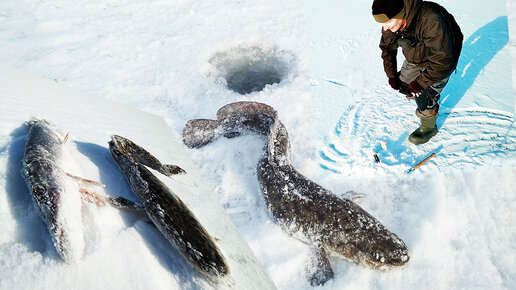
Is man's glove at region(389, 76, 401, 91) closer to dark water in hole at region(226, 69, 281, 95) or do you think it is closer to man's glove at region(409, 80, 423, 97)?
man's glove at region(409, 80, 423, 97)

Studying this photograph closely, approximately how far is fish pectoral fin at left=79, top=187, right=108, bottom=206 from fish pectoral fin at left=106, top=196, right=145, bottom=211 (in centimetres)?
3

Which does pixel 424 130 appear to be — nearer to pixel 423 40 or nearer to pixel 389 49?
pixel 389 49

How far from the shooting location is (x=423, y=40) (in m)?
2.49

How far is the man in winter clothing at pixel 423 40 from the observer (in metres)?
2.33

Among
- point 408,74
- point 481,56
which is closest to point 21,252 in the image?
point 408,74

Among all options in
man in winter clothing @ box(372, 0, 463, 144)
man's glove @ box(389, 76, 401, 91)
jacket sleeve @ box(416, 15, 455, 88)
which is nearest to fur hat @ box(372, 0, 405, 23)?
man in winter clothing @ box(372, 0, 463, 144)

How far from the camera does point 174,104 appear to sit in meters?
4.21

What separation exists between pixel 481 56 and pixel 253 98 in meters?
3.48

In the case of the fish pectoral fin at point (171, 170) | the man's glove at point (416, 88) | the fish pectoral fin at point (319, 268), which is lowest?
the fish pectoral fin at point (319, 268)

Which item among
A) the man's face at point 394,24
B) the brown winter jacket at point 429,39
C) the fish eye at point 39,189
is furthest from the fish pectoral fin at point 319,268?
the fish eye at point 39,189

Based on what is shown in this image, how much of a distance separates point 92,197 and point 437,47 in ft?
9.14

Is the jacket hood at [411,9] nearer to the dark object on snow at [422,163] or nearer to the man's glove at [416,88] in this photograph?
the man's glove at [416,88]

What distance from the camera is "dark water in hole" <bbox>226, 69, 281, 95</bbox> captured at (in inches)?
173

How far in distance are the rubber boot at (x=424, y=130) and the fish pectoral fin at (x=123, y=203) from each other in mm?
3019
